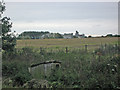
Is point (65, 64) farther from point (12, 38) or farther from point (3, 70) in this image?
point (12, 38)

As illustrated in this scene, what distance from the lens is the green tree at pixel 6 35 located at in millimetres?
13286

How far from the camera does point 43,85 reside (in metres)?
7.21

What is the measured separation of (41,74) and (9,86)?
1.74m

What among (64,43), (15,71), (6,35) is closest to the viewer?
(15,71)

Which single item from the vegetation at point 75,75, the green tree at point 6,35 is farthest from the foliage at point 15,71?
the green tree at point 6,35

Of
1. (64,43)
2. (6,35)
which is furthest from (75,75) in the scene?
(64,43)

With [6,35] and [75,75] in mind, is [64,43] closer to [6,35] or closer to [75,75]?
[6,35]

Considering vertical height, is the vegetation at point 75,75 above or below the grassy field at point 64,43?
below

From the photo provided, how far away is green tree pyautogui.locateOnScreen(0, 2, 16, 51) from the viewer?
13286mm

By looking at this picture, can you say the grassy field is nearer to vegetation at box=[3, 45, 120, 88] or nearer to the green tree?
the green tree

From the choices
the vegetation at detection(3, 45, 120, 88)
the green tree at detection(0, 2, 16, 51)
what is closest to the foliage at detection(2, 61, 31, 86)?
the vegetation at detection(3, 45, 120, 88)

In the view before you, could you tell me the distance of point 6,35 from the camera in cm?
1377

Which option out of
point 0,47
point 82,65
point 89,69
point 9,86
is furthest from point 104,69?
point 0,47

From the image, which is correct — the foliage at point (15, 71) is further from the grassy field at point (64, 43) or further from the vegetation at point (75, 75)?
the grassy field at point (64, 43)
